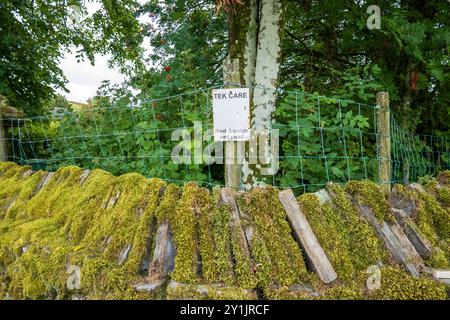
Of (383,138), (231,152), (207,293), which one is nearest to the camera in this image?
(207,293)

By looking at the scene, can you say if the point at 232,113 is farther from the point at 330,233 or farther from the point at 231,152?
the point at 330,233

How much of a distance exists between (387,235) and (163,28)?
5503 mm

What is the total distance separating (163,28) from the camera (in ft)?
20.4

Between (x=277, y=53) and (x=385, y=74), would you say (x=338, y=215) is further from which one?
(x=385, y=74)

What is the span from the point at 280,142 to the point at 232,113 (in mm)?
1796

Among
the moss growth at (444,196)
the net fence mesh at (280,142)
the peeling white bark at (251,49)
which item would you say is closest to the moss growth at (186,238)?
the net fence mesh at (280,142)

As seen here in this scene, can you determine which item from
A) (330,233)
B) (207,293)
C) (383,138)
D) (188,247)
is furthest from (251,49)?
(207,293)

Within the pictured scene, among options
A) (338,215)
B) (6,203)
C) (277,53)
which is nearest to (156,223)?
(338,215)

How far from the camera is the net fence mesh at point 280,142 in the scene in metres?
3.36

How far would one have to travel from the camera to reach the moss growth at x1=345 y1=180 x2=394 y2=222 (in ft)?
6.63

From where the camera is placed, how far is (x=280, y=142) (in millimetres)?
4121

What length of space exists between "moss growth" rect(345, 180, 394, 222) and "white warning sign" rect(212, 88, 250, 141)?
32.0 inches

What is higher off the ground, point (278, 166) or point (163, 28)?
point (163, 28)
